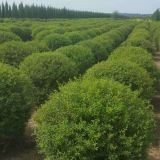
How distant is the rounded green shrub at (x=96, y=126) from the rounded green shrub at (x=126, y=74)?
115 inches

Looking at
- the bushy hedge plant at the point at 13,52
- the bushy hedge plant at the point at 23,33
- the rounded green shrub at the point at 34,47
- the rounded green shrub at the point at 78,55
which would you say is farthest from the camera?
the bushy hedge plant at the point at 23,33

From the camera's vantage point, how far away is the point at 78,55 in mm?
13461

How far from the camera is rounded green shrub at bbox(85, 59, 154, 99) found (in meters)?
9.04

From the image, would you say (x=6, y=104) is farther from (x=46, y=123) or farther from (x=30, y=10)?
(x=30, y=10)

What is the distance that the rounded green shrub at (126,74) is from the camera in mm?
9039

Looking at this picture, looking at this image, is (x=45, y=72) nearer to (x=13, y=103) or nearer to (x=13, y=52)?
(x=13, y=52)

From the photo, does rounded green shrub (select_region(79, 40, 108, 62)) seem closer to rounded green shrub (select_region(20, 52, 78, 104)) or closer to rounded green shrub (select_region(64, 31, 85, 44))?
rounded green shrub (select_region(64, 31, 85, 44))

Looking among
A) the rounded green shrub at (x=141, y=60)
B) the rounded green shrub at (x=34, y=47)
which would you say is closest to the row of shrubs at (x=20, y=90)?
the rounded green shrub at (x=141, y=60)

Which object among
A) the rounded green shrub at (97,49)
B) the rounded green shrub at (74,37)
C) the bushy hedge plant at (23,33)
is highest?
the rounded green shrub at (97,49)

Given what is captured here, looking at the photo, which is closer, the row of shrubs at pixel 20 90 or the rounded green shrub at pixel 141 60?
the row of shrubs at pixel 20 90

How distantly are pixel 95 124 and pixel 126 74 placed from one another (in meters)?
3.74

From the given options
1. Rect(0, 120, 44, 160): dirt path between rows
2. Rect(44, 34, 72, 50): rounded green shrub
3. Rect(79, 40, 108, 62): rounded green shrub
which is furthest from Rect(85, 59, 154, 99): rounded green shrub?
Rect(44, 34, 72, 50): rounded green shrub

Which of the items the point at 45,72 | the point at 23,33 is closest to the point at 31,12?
the point at 23,33

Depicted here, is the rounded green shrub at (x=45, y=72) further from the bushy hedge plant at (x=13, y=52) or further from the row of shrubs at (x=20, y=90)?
the bushy hedge plant at (x=13, y=52)
